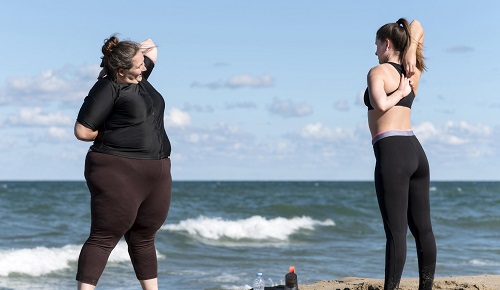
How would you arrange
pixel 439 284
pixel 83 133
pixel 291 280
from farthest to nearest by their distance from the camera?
pixel 439 284 → pixel 291 280 → pixel 83 133

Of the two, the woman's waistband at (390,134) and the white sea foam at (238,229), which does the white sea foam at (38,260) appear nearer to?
the white sea foam at (238,229)

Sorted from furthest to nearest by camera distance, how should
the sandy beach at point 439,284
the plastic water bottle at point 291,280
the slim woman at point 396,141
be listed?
the sandy beach at point 439,284 → the plastic water bottle at point 291,280 → the slim woman at point 396,141

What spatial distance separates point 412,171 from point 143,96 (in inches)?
68.0

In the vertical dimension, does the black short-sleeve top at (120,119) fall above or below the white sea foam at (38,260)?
above

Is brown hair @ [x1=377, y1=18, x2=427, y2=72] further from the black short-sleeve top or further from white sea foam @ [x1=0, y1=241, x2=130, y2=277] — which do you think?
white sea foam @ [x1=0, y1=241, x2=130, y2=277]

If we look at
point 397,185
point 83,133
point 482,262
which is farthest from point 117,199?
point 482,262

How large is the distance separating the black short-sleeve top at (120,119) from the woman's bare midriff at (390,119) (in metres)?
1.38

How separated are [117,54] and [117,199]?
31.9 inches

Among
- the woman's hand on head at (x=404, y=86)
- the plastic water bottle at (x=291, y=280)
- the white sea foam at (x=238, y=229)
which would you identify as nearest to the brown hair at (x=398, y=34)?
the woman's hand on head at (x=404, y=86)

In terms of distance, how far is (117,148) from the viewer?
4.09 meters

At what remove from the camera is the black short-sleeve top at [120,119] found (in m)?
4.04

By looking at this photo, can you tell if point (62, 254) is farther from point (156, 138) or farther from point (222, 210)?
point (222, 210)

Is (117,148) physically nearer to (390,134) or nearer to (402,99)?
(390,134)

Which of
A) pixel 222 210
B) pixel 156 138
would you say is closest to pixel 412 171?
pixel 156 138
